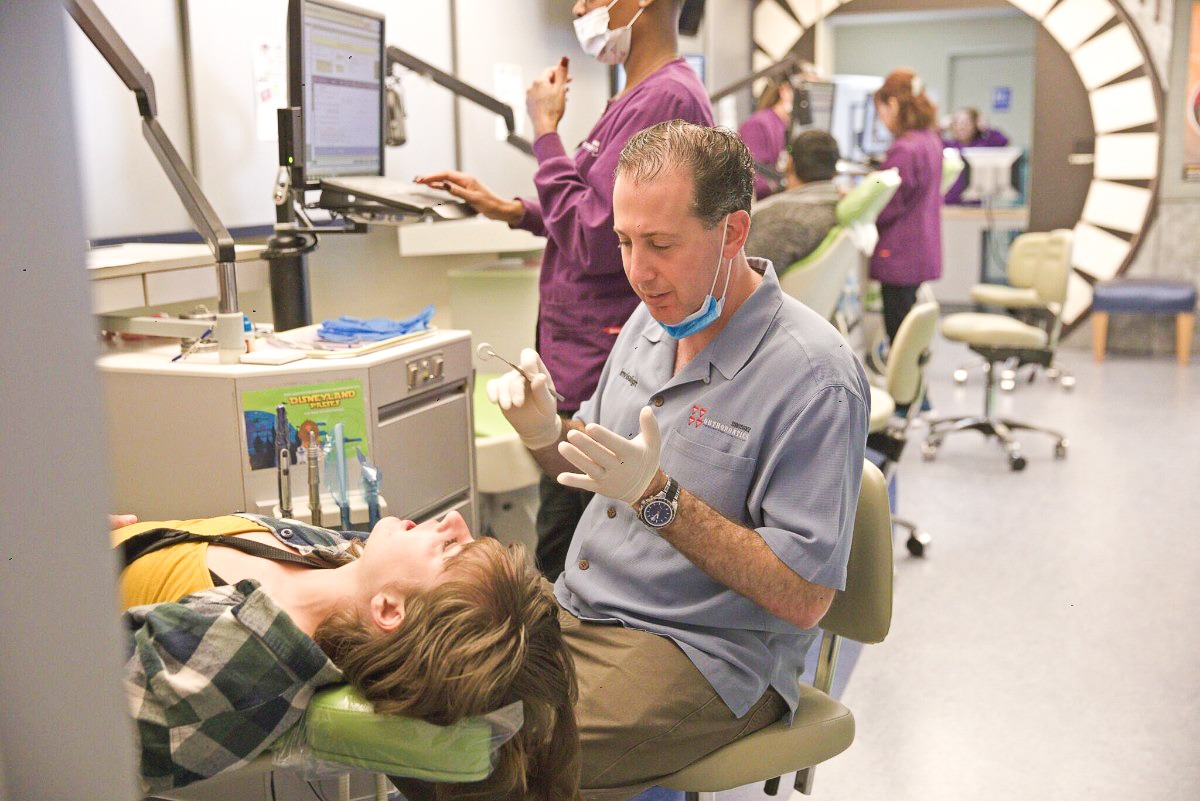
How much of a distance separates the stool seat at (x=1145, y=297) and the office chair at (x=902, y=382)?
389cm

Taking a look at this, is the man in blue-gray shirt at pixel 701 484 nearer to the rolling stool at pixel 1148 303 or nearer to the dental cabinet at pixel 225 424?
the dental cabinet at pixel 225 424

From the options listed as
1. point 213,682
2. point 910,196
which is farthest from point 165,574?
point 910,196

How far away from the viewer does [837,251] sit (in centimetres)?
350

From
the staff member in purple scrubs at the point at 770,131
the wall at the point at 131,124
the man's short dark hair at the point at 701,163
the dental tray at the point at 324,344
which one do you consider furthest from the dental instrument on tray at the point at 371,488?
the staff member in purple scrubs at the point at 770,131

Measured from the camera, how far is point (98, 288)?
6.74 feet

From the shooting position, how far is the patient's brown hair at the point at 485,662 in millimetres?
1200

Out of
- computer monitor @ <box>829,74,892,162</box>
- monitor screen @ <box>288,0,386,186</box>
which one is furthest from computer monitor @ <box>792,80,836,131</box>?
monitor screen @ <box>288,0,386,186</box>

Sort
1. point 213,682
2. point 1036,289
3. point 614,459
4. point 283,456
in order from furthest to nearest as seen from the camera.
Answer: point 1036,289
point 283,456
point 614,459
point 213,682

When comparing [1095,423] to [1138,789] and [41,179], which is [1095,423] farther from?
[41,179]

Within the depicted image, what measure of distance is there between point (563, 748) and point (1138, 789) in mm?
1604

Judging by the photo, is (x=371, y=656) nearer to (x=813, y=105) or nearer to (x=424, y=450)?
(x=424, y=450)

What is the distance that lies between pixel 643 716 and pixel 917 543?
8.21ft

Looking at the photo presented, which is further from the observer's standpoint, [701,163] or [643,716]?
[701,163]

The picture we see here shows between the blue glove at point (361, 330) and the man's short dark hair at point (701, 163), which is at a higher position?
the man's short dark hair at point (701, 163)
